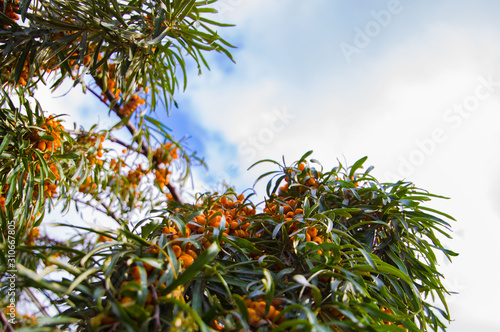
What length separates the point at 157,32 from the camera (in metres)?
1.02

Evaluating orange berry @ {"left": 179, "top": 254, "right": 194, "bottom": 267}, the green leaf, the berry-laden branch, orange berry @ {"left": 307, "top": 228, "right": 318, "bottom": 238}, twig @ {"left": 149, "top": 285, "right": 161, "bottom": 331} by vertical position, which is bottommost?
twig @ {"left": 149, "top": 285, "right": 161, "bottom": 331}

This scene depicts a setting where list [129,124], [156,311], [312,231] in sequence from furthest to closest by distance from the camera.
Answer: [129,124], [312,231], [156,311]

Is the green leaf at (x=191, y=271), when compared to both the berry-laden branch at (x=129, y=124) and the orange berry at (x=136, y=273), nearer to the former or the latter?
the orange berry at (x=136, y=273)

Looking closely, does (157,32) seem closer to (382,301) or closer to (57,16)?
(57,16)

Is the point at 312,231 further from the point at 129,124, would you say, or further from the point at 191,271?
the point at 129,124

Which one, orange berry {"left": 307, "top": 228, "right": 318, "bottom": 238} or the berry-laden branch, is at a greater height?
the berry-laden branch

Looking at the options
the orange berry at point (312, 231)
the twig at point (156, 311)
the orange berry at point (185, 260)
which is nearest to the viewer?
the twig at point (156, 311)

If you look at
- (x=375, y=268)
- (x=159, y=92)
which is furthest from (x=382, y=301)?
(x=159, y=92)

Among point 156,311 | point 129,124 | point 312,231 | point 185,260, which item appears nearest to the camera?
point 156,311

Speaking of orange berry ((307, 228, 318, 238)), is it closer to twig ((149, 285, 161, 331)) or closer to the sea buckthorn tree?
the sea buckthorn tree

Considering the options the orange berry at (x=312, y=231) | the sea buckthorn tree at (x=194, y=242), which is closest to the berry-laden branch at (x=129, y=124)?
the sea buckthorn tree at (x=194, y=242)

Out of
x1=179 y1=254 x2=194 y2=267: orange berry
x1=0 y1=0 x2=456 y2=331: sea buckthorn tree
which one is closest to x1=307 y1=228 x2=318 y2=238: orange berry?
x1=0 y1=0 x2=456 y2=331: sea buckthorn tree

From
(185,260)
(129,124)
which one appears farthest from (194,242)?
(129,124)

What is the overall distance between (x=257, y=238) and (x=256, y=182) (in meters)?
0.24
